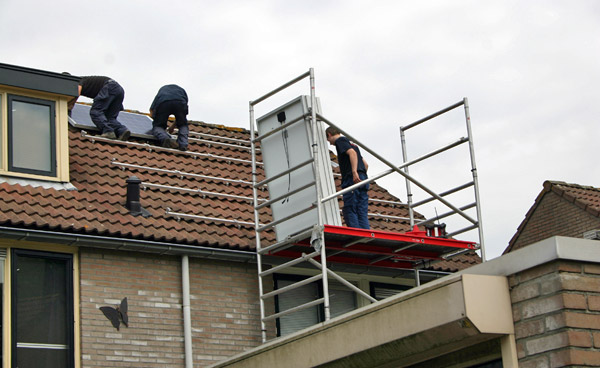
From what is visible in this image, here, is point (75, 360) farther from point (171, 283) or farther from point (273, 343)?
point (273, 343)

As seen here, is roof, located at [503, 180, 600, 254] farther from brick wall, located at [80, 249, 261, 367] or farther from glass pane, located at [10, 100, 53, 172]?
glass pane, located at [10, 100, 53, 172]

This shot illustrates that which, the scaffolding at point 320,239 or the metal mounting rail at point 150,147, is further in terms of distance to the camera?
the metal mounting rail at point 150,147

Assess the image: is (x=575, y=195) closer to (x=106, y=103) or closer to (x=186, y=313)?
(x=106, y=103)

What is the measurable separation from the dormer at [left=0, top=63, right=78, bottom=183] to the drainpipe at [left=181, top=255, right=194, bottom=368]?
6.85 ft

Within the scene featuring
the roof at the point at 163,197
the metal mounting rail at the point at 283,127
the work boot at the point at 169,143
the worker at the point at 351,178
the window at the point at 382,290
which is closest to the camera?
the metal mounting rail at the point at 283,127

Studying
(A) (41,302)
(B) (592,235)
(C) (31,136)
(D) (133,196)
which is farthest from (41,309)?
(B) (592,235)

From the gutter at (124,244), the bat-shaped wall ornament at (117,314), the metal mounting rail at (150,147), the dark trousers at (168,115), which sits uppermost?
the dark trousers at (168,115)

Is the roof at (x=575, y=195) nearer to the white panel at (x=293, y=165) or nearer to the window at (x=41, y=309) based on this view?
the white panel at (x=293, y=165)

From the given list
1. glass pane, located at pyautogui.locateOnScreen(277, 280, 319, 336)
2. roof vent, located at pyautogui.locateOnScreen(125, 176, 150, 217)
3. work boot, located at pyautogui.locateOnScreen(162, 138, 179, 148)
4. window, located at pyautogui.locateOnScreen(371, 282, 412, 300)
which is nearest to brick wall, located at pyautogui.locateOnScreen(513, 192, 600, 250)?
window, located at pyautogui.locateOnScreen(371, 282, 412, 300)

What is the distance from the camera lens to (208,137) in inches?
675

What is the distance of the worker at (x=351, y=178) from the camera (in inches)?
516

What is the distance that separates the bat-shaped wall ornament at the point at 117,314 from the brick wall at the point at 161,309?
0.21ft

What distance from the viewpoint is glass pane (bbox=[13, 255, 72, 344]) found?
12008mm

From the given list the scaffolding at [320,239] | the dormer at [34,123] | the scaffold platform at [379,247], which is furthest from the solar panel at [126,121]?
the scaffold platform at [379,247]
